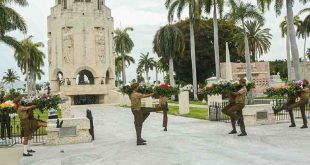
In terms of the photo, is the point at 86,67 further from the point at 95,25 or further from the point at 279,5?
the point at 279,5

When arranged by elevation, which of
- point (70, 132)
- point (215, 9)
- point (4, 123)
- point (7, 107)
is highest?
point (215, 9)

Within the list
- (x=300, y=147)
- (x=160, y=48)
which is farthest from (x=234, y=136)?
(x=160, y=48)

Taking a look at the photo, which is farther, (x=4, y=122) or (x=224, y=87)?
(x=4, y=122)

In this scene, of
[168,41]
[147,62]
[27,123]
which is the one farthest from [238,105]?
[147,62]

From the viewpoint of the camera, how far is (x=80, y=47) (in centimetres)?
5631

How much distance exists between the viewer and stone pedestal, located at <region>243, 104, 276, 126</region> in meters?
16.1

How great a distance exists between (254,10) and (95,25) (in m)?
27.3

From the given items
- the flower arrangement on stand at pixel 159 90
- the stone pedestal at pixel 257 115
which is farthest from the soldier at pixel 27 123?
the stone pedestal at pixel 257 115

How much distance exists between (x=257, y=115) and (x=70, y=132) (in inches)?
314

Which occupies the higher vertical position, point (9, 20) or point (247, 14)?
point (247, 14)

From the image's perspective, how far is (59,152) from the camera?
11.2 meters

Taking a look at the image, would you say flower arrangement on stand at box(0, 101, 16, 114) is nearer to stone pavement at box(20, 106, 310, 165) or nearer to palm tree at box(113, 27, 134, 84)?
stone pavement at box(20, 106, 310, 165)

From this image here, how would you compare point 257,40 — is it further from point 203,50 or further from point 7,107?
point 7,107

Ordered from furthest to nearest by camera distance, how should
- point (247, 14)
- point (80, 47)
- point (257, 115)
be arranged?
point (80, 47)
point (247, 14)
point (257, 115)
